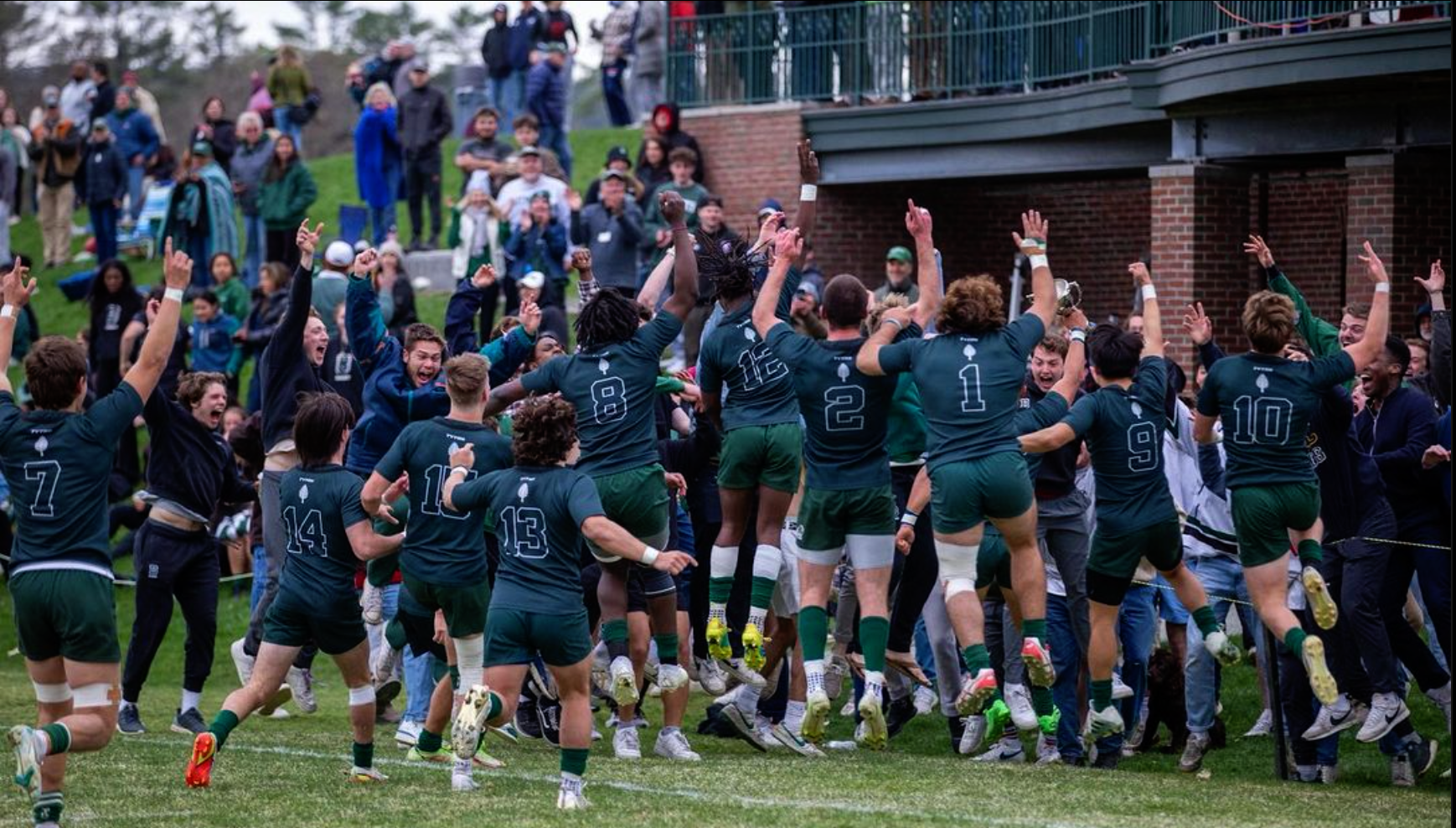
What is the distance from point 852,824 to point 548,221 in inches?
419

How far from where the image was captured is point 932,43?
2236 cm

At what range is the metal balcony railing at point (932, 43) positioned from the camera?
18.7 meters

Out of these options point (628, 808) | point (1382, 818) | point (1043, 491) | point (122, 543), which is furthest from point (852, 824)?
point (122, 543)

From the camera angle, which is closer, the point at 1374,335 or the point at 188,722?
the point at 1374,335

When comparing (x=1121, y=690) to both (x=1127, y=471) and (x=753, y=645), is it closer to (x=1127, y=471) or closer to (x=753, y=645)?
(x=1127, y=471)

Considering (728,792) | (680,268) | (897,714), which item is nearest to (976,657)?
(728,792)

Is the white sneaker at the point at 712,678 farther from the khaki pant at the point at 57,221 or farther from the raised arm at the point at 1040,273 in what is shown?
the khaki pant at the point at 57,221

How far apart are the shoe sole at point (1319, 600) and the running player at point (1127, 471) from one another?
24.4 inches

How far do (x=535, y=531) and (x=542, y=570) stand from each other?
0.17 metres

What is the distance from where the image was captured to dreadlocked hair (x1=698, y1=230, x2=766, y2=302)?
11.1 metres

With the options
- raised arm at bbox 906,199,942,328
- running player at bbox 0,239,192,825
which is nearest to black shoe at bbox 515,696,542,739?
raised arm at bbox 906,199,942,328

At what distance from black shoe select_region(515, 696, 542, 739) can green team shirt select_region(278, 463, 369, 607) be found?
119 inches

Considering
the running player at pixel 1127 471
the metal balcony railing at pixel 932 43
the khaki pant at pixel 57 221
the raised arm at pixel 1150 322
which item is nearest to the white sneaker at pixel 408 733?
the running player at pixel 1127 471

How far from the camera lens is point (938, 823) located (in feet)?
28.5
